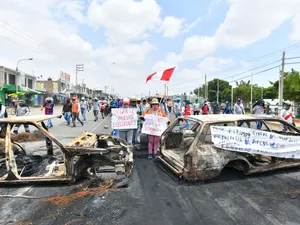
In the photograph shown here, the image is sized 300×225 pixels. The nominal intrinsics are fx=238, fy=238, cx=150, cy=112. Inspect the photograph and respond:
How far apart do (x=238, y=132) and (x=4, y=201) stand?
4339 mm

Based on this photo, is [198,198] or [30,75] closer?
[198,198]

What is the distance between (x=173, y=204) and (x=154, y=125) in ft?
8.76

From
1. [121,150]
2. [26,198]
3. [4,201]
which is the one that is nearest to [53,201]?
[26,198]

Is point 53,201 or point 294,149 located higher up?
point 294,149

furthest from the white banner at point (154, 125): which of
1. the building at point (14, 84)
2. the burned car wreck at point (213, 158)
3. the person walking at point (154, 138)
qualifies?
the building at point (14, 84)

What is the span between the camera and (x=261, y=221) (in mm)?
3174

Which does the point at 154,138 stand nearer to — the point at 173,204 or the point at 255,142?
the point at 255,142

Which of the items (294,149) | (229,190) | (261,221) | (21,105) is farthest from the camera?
(21,105)

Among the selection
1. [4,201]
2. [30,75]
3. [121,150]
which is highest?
[30,75]

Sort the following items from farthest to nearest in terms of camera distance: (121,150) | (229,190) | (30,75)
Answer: (30,75) → (121,150) → (229,190)

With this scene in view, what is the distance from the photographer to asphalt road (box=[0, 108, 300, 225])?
3.23 m

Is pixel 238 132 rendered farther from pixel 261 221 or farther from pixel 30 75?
pixel 30 75

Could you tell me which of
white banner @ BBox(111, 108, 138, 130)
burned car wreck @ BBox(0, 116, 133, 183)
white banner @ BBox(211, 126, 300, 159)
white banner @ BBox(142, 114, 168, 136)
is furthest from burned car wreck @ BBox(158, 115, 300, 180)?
white banner @ BBox(111, 108, 138, 130)

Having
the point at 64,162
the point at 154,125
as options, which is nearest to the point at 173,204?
the point at 64,162
